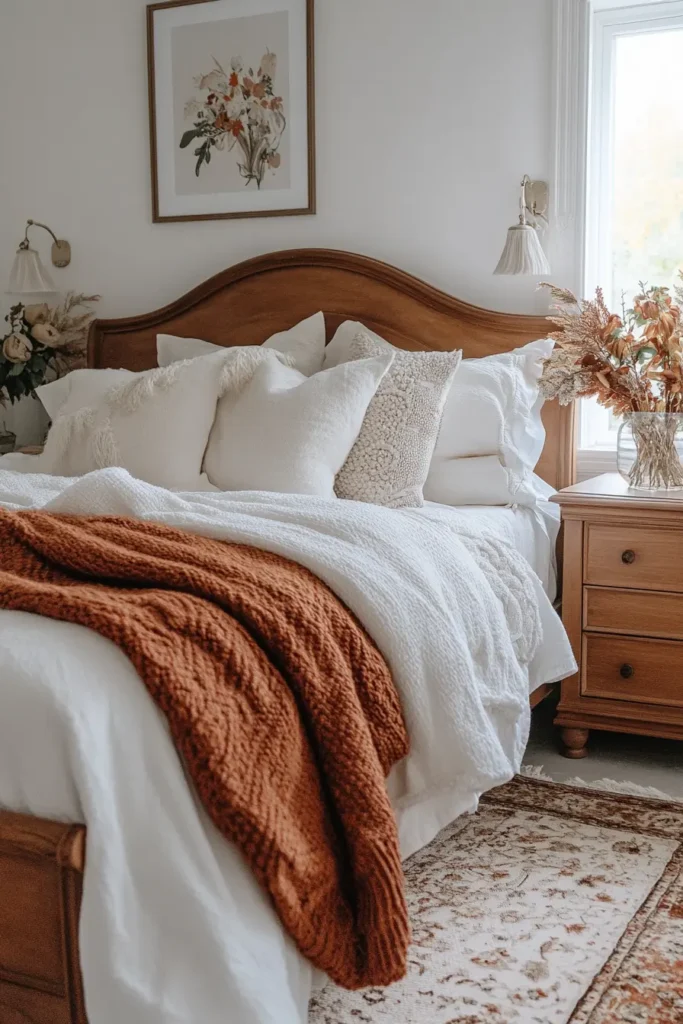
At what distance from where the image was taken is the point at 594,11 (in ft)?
10.2

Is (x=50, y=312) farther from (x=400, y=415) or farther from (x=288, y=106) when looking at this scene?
(x=400, y=415)

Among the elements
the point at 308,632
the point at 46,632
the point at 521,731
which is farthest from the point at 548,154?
the point at 46,632

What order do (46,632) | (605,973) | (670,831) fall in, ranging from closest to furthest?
(46,632) → (605,973) → (670,831)

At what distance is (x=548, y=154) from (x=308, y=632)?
82.1 inches

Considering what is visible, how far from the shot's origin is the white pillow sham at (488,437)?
9.10ft

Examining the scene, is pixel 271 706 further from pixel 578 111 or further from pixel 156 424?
pixel 578 111

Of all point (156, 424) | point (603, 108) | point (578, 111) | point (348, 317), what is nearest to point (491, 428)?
point (348, 317)

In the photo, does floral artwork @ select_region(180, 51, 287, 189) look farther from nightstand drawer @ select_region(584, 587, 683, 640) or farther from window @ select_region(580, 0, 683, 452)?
nightstand drawer @ select_region(584, 587, 683, 640)

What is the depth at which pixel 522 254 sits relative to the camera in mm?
2967

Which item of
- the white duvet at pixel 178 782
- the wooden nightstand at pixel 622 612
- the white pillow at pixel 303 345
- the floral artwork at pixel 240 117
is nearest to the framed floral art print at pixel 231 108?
the floral artwork at pixel 240 117

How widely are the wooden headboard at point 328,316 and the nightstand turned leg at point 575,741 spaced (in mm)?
733

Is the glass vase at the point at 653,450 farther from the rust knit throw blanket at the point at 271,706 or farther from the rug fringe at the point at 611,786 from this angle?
the rust knit throw blanket at the point at 271,706

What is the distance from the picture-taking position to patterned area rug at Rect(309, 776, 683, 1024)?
5.38ft

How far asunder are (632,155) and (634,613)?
4.68 ft
